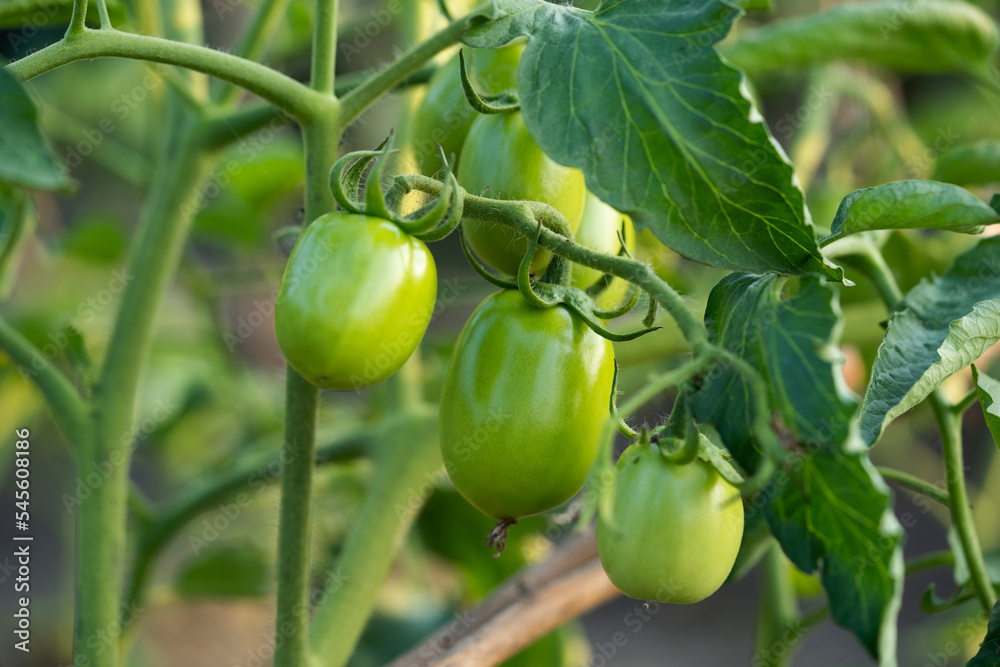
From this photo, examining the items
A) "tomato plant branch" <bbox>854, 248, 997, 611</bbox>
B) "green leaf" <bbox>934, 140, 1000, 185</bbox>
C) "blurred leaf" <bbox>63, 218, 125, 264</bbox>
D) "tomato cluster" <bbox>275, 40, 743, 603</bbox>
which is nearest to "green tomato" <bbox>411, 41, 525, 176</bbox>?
"tomato cluster" <bbox>275, 40, 743, 603</bbox>

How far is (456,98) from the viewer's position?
1.40ft

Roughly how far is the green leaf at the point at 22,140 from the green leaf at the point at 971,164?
0.53 metres

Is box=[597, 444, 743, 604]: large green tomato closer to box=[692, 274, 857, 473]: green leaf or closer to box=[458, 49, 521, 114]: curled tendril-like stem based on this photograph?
box=[692, 274, 857, 473]: green leaf

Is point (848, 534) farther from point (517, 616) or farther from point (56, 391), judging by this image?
point (56, 391)

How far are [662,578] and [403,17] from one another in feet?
1.73

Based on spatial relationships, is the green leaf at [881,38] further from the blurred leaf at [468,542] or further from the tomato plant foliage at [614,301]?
the blurred leaf at [468,542]

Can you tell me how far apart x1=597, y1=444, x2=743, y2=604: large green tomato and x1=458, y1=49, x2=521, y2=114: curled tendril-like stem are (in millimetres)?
156

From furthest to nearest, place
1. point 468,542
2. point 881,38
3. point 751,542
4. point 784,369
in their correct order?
1. point 468,542
2. point 881,38
3. point 751,542
4. point 784,369

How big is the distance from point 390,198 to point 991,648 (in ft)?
1.06

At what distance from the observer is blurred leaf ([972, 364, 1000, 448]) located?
0.36 m

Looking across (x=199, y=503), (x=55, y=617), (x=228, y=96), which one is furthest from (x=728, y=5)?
(x=55, y=617)

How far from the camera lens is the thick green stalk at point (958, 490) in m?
0.42

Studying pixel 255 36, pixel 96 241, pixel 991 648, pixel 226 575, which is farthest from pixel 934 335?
pixel 96 241

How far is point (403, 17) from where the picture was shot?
2.24 feet
